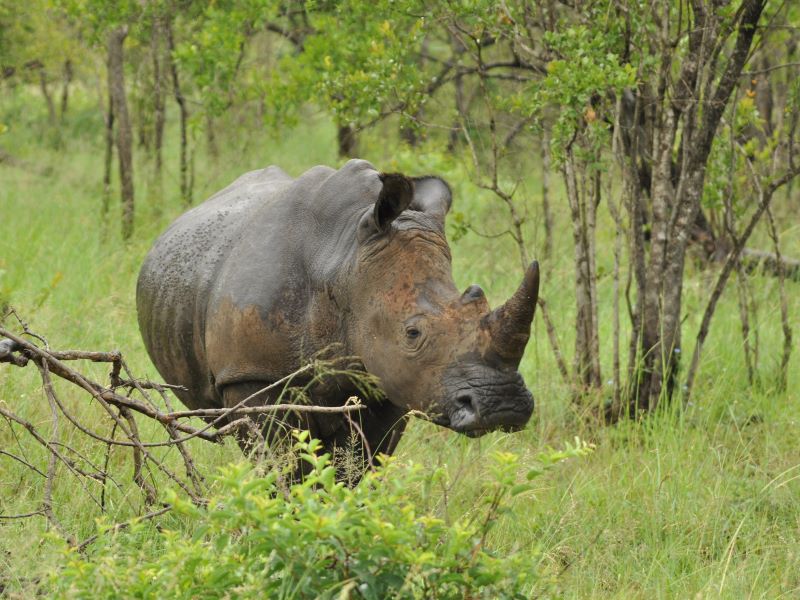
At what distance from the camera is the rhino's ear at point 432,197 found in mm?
4871

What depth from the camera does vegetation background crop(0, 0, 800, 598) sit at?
4754 millimetres

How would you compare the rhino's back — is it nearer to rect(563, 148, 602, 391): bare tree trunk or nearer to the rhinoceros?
the rhinoceros

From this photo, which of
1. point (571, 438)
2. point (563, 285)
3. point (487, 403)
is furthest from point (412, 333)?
point (563, 285)

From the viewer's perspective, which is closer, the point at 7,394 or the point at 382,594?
the point at 382,594

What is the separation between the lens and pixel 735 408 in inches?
265

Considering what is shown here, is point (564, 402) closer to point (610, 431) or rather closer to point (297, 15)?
point (610, 431)

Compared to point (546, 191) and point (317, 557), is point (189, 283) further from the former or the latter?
point (546, 191)

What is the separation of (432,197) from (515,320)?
3.05 ft

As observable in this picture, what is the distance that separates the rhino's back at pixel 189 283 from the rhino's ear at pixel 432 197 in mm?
580

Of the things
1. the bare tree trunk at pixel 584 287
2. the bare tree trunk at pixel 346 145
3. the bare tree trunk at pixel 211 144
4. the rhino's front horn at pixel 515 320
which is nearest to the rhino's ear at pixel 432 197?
the rhino's front horn at pixel 515 320

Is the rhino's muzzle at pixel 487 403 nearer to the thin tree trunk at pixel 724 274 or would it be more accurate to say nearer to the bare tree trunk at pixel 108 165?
the thin tree trunk at pixel 724 274

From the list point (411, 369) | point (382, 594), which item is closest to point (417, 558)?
point (382, 594)

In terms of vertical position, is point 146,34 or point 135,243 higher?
point 146,34

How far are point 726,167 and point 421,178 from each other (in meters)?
2.69
